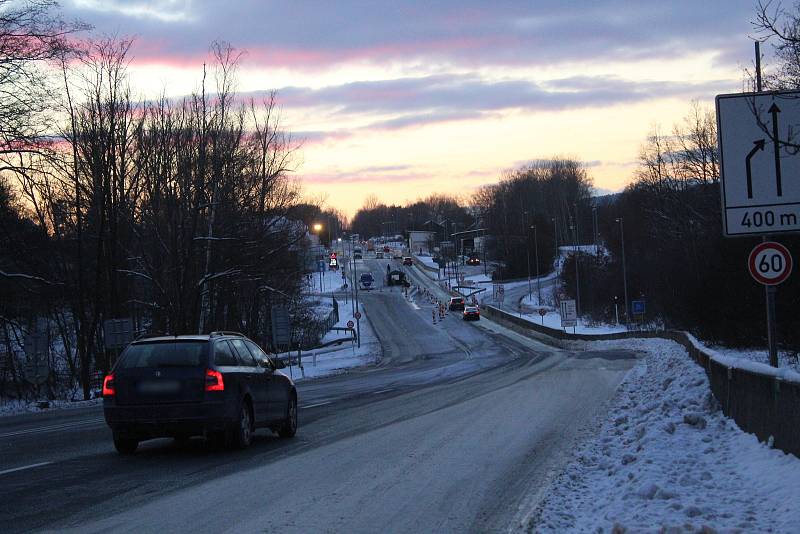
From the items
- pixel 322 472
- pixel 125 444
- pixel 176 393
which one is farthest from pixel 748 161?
pixel 125 444

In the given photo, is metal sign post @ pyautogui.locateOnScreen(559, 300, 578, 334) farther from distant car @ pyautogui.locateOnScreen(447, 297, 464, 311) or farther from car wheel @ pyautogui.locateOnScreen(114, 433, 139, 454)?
car wheel @ pyautogui.locateOnScreen(114, 433, 139, 454)

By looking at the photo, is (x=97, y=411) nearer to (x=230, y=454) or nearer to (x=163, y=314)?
(x=230, y=454)

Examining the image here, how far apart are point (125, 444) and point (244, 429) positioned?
1617 millimetres

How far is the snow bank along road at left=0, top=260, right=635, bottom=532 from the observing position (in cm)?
778

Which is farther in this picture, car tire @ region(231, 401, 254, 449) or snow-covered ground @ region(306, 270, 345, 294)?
snow-covered ground @ region(306, 270, 345, 294)

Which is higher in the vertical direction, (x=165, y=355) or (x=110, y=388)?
(x=165, y=355)

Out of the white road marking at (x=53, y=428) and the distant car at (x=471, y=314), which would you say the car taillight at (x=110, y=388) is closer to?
the white road marking at (x=53, y=428)

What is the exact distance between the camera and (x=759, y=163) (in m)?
12.2

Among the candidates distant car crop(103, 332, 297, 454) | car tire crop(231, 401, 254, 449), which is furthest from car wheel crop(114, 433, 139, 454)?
car tire crop(231, 401, 254, 449)

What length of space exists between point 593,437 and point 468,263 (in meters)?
166

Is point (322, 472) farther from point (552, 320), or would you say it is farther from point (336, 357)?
point (552, 320)

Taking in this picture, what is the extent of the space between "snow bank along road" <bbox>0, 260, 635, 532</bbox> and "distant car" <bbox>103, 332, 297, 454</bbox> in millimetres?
386

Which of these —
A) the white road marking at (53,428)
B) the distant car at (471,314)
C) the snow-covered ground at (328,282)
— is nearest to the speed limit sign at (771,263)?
the white road marking at (53,428)

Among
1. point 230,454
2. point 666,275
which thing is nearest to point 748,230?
point 230,454
